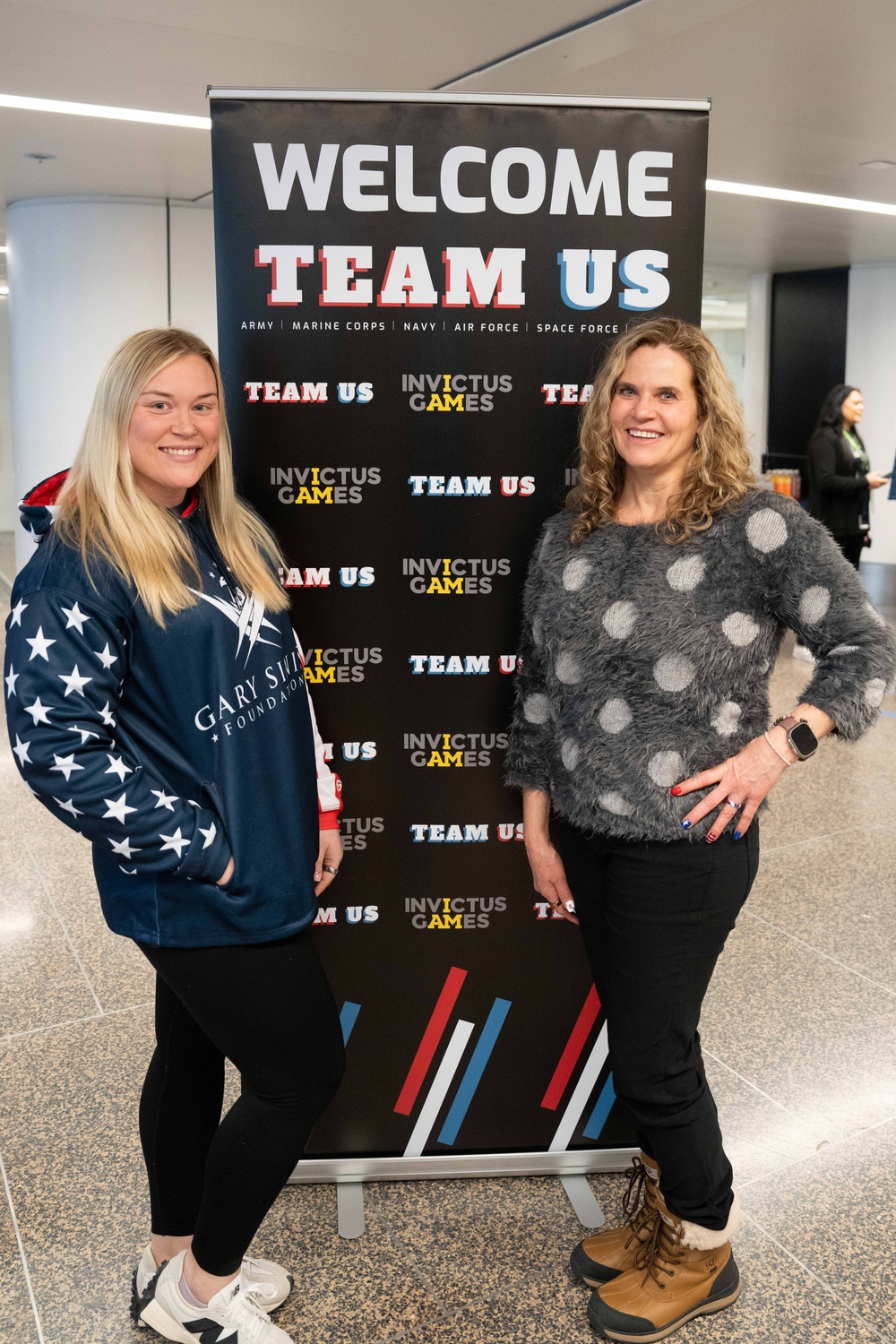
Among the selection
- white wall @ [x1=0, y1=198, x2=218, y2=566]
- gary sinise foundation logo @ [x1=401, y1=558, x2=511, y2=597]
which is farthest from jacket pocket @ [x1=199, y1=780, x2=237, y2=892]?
white wall @ [x1=0, y1=198, x2=218, y2=566]

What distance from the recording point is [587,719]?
1.70m

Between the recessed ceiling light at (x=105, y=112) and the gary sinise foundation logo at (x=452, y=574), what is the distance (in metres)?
4.32

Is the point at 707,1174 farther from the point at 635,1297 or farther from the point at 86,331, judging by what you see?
the point at 86,331

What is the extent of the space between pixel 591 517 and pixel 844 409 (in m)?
6.04

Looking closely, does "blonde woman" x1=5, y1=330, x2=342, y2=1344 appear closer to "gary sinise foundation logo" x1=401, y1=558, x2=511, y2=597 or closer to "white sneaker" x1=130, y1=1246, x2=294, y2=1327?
"white sneaker" x1=130, y1=1246, x2=294, y2=1327

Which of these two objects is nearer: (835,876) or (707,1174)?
(707,1174)

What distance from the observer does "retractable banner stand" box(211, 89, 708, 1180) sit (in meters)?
1.89

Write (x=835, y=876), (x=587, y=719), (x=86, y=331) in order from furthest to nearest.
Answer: (x=86, y=331) → (x=835, y=876) → (x=587, y=719)

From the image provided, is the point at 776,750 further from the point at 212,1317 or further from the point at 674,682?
the point at 212,1317

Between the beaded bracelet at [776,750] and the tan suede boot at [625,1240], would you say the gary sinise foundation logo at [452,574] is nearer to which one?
the beaded bracelet at [776,750]

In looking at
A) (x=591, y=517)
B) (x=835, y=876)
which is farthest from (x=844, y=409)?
(x=591, y=517)

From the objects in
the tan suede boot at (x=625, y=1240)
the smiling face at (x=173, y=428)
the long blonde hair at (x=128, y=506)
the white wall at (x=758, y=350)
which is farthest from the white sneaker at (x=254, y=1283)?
the white wall at (x=758, y=350)

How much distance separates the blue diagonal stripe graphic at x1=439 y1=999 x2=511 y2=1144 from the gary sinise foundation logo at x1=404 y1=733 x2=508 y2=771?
517mm

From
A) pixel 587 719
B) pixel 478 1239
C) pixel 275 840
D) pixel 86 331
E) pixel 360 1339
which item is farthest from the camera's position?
pixel 86 331
